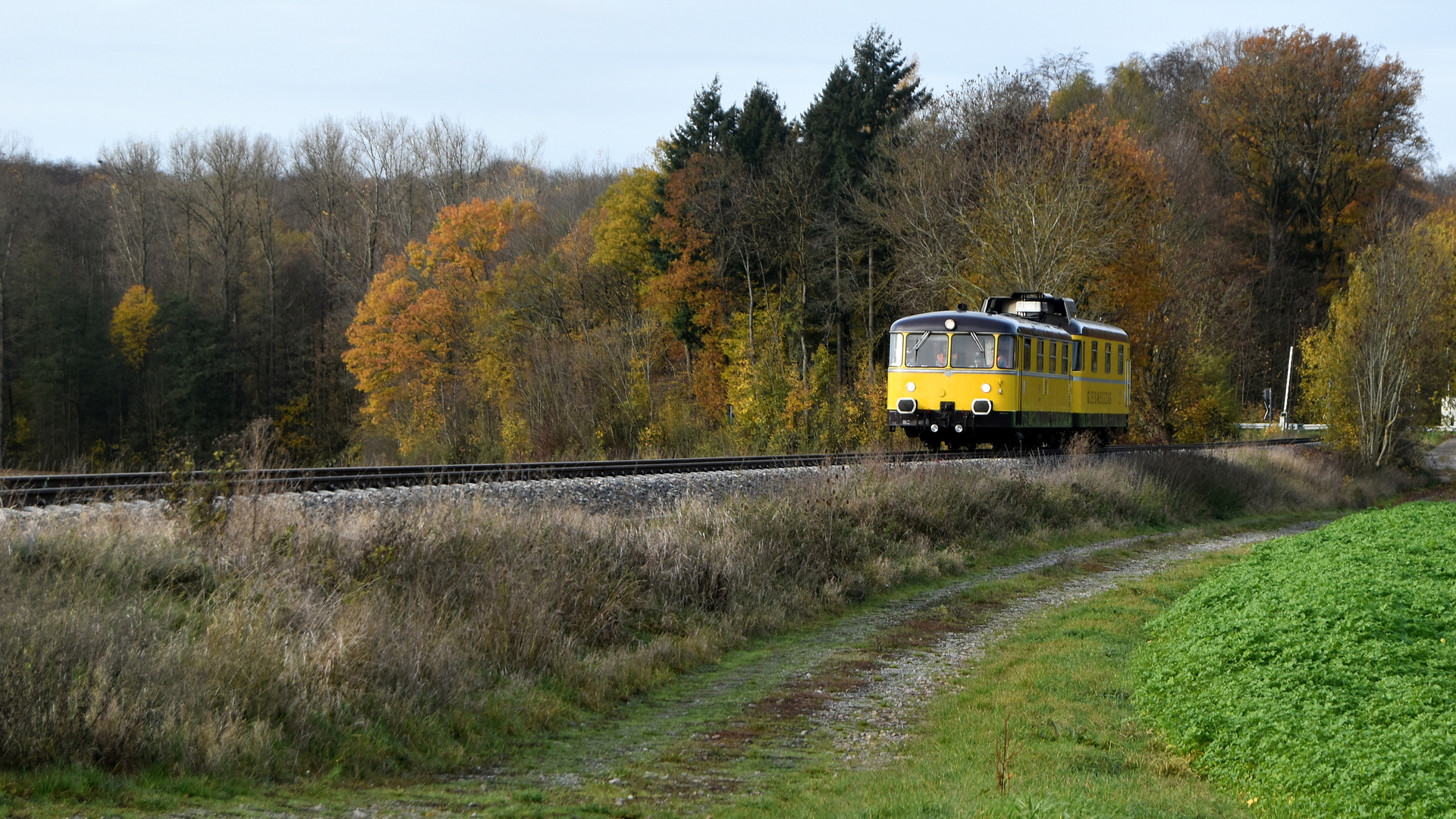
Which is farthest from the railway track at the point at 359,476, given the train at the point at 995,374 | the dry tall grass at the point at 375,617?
the dry tall grass at the point at 375,617

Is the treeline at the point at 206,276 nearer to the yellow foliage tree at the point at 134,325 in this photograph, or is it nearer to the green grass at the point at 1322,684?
the yellow foliage tree at the point at 134,325

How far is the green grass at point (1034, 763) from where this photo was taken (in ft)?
20.5

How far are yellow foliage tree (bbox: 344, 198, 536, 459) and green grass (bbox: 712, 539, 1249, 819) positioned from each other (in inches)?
1554

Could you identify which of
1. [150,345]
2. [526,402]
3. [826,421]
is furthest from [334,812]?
[150,345]

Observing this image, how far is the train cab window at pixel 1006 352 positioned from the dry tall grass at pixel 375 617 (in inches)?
302

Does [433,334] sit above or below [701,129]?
below

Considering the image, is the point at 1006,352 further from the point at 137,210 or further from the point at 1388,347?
the point at 137,210

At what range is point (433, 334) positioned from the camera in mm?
49531

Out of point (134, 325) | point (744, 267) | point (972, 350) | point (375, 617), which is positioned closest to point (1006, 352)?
point (972, 350)

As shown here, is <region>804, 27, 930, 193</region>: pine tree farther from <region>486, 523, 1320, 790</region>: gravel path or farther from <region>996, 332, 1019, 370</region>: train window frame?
<region>486, 523, 1320, 790</region>: gravel path

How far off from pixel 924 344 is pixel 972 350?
117 centimetres

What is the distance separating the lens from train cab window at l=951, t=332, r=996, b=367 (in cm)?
2312

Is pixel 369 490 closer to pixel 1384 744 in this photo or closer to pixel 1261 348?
pixel 1384 744

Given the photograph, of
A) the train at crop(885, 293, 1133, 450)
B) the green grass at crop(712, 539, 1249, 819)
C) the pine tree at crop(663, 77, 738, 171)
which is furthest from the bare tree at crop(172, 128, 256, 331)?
the green grass at crop(712, 539, 1249, 819)
